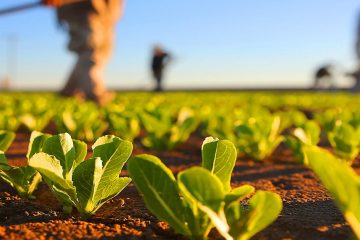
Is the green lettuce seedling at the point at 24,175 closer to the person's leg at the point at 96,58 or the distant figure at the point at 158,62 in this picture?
the person's leg at the point at 96,58

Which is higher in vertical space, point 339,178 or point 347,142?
point 339,178

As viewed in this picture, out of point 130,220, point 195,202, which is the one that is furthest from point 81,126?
point 195,202

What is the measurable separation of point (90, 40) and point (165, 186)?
1095 centimetres

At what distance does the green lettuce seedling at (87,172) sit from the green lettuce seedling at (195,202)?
25 centimetres

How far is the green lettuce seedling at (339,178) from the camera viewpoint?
3.44 feet

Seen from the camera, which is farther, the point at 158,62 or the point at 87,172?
the point at 158,62

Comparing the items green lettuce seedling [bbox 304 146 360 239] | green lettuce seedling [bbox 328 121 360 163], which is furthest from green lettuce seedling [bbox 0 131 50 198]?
green lettuce seedling [bbox 328 121 360 163]

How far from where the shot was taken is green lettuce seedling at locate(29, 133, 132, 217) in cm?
154

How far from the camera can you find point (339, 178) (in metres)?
1.06

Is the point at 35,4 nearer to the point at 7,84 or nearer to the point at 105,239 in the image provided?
the point at 105,239

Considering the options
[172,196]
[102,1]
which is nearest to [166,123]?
[172,196]

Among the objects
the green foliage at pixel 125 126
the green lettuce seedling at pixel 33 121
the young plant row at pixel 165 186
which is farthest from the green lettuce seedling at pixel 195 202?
the green lettuce seedling at pixel 33 121

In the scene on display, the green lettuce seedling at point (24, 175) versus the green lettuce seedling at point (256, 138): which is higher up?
the green lettuce seedling at point (24, 175)

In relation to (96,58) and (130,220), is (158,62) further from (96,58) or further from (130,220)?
(130,220)
